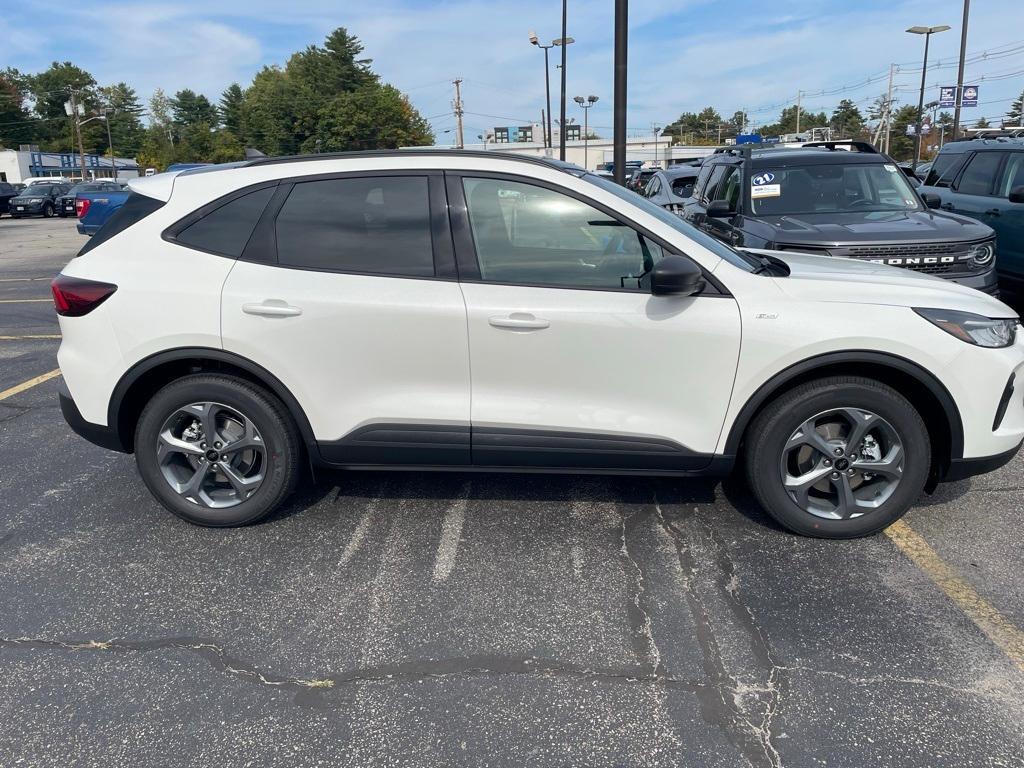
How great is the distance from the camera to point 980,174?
29.4ft

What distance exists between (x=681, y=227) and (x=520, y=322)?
38.7 inches

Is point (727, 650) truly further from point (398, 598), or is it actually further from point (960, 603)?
point (398, 598)

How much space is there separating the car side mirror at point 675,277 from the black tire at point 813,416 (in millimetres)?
700

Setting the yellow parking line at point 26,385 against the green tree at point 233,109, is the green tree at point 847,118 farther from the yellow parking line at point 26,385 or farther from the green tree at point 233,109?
the yellow parking line at point 26,385

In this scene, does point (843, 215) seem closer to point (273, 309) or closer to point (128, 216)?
point (273, 309)

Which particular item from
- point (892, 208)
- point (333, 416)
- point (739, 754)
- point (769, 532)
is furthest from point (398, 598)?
point (892, 208)

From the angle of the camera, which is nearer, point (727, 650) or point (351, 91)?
point (727, 650)

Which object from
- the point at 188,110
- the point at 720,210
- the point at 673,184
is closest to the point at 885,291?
the point at 720,210

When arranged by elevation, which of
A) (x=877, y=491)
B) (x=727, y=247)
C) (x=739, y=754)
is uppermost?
(x=727, y=247)

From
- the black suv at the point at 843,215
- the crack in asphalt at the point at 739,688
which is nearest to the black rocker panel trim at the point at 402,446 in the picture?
the crack in asphalt at the point at 739,688

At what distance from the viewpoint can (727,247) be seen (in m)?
3.96

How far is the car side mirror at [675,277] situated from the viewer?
129 inches

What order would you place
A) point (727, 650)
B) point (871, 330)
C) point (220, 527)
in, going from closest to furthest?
1. point (727, 650)
2. point (871, 330)
3. point (220, 527)

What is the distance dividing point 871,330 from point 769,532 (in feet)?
3.51
